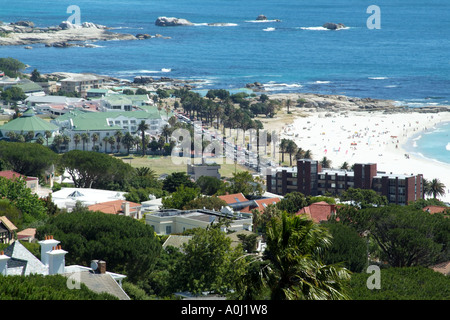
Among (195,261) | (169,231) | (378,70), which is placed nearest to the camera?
(195,261)

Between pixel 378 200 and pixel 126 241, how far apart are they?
118 ft

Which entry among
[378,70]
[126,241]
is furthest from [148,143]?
[378,70]

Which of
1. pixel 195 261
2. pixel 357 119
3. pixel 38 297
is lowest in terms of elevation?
pixel 357 119

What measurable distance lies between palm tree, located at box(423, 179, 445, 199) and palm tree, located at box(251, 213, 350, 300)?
6349 cm

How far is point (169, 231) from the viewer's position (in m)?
46.8

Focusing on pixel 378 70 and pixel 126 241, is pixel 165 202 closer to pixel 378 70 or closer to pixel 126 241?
pixel 126 241

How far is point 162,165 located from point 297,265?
74.5 meters

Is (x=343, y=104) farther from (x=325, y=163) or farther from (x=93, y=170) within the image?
(x=93, y=170)

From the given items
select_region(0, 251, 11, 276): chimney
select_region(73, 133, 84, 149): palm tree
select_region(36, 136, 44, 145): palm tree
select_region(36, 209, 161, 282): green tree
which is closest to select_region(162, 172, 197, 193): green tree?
select_region(36, 136, 44, 145): palm tree

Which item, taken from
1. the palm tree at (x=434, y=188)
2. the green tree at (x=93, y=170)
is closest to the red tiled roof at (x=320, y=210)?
the green tree at (x=93, y=170)

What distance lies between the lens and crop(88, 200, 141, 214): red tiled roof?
5232 cm

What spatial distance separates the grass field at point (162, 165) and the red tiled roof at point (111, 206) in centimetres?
2780

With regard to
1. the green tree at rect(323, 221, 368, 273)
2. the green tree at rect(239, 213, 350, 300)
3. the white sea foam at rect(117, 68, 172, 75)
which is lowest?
the white sea foam at rect(117, 68, 172, 75)

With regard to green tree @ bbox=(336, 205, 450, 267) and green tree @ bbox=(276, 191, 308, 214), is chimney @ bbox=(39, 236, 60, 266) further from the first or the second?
green tree @ bbox=(276, 191, 308, 214)
